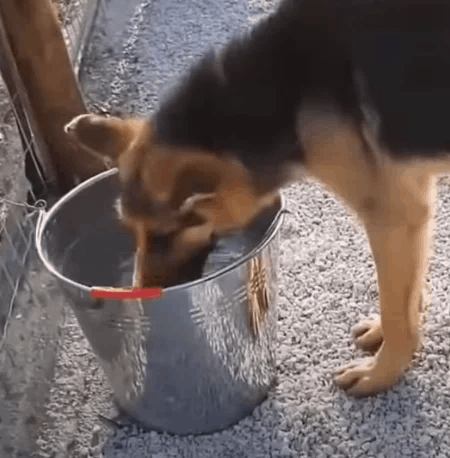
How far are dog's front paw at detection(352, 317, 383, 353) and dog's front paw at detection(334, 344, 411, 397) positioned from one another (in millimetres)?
79

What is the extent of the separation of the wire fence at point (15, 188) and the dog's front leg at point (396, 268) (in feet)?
2.56

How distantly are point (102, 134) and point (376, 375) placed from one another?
73 centimetres

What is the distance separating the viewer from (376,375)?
1703 mm

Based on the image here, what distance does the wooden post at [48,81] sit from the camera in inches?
79.0

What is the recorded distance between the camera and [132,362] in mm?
1585

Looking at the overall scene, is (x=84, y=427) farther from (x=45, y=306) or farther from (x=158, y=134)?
(x=158, y=134)

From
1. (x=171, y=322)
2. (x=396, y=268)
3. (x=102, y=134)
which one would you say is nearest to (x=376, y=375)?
(x=396, y=268)

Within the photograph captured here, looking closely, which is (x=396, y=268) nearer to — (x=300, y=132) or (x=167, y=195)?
(x=300, y=132)

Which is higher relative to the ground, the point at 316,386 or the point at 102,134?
the point at 102,134

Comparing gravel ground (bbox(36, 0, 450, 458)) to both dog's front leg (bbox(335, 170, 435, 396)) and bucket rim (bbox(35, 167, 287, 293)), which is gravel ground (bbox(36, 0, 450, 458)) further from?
bucket rim (bbox(35, 167, 287, 293))

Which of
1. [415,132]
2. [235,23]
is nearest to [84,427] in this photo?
[415,132]

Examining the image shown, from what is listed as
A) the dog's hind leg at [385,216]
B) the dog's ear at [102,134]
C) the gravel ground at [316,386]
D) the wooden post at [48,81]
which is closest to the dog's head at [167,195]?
the dog's ear at [102,134]

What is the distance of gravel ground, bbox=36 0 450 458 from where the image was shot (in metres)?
1.67

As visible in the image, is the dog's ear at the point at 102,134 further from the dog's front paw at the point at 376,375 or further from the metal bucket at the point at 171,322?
the dog's front paw at the point at 376,375
